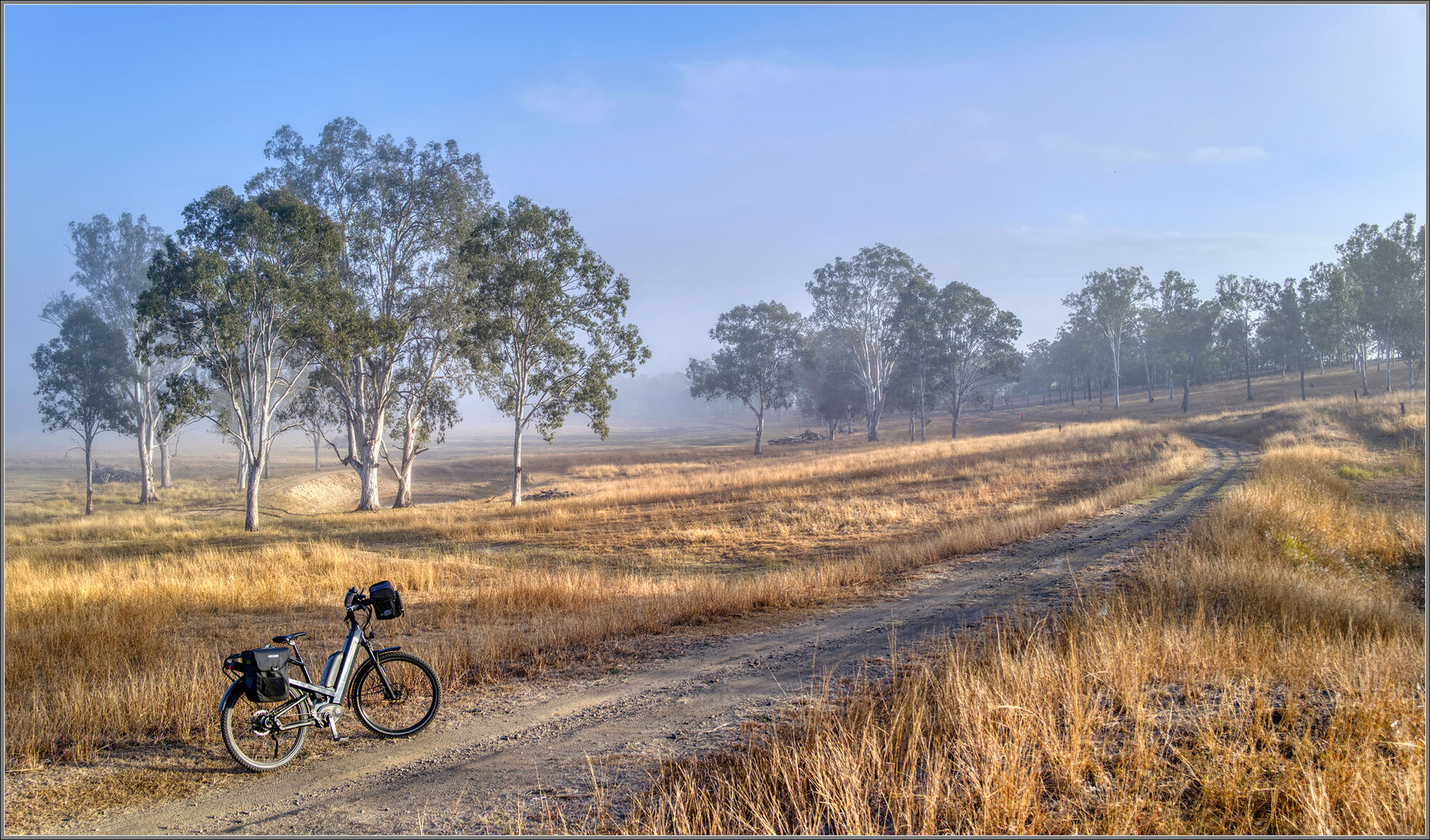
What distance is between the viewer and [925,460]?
37375 millimetres

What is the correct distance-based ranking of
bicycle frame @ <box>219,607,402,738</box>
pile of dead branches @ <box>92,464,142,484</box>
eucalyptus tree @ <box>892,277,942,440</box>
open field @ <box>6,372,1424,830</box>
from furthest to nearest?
eucalyptus tree @ <box>892,277,942,440</box> → pile of dead branches @ <box>92,464,142,484</box> → open field @ <box>6,372,1424,830</box> → bicycle frame @ <box>219,607,402,738</box>

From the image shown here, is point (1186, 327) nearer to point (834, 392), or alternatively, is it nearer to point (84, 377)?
point (834, 392)

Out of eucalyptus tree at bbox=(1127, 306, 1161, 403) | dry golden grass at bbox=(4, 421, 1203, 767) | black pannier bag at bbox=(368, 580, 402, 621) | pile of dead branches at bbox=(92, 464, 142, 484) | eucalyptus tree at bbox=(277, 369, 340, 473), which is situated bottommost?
pile of dead branches at bbox=(92, 464, 142, 484)

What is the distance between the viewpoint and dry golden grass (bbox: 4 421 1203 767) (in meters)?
7.55

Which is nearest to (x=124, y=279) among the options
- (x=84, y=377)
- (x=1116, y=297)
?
(x=84, y=377)

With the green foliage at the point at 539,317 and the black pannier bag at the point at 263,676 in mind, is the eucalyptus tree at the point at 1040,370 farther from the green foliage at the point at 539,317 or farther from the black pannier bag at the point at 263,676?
the black pannier bag at the point at 263,676

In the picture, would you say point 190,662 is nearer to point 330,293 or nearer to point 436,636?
point 436,636

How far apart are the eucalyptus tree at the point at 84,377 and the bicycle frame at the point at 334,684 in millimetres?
46526

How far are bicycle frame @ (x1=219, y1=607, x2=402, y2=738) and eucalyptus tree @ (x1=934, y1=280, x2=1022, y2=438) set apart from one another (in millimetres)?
63060

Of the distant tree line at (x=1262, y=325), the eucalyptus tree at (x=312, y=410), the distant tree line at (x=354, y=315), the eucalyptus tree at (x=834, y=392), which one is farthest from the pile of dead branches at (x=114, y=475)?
the distant tree line at (x=1262, y=325)

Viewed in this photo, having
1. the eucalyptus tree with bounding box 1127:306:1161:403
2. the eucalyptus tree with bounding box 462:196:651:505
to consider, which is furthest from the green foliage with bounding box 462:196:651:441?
the eucalyptus tree with bounding box 1127:306:1161:403

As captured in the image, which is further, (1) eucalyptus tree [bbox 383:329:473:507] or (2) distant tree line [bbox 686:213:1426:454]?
(2) distant tree line [bbox 686:213:1426:454]

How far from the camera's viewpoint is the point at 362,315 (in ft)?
98.2

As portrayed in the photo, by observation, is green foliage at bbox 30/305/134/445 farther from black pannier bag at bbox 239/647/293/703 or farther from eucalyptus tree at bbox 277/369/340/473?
black pannier bag at bbox 239/647/293/703
